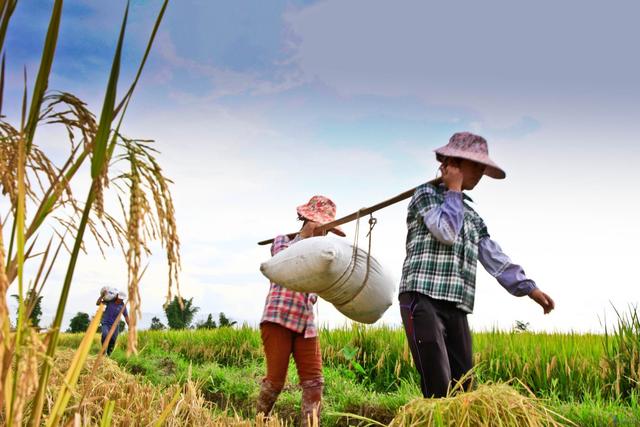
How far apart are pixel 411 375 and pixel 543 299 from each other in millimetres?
2315

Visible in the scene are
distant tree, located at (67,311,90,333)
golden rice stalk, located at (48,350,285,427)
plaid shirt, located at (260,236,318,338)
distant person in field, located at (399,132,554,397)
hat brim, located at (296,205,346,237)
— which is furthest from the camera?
distant tree, located at (67,311,90,333)

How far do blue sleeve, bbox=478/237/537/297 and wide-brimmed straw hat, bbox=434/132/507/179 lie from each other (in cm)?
44

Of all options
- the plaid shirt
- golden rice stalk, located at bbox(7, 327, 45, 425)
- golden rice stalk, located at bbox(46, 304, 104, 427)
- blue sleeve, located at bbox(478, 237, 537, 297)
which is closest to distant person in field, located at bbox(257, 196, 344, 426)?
the plaid shirt

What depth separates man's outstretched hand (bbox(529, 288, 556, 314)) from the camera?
11.5ft

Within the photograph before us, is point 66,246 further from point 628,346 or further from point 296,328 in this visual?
point 628,346

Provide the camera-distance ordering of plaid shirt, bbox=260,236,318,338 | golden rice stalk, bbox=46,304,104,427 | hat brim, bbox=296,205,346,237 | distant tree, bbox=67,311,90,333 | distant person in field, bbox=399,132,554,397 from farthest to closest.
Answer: distant tree, bbox=67,311,90,333 < hat brim, bbox=296,205,346,237 < plaid shirt, bbox=260,236,318,338 < distant person in field, bbox=399,132,554,397 < golden rice stalk, bbox=46,304,104,427

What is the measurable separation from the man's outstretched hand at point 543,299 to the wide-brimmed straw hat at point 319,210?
144 cm

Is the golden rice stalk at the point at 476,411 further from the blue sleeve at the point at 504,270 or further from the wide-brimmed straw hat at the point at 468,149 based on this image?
the wide-brimmed straw hat at the point at 468,149

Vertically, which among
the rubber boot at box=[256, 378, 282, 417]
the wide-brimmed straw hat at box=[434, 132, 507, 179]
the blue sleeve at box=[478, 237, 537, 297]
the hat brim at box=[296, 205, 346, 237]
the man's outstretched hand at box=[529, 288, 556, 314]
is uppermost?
the wide-brimmed straw hat at box=[434, 132, 507, 179]

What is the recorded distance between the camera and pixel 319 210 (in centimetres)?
434

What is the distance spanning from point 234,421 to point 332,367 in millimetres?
3650

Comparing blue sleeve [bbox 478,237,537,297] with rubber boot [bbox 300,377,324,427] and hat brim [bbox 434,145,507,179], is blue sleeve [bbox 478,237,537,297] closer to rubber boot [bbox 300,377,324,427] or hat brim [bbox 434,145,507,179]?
hat brim [bbox 434,145,507,179]

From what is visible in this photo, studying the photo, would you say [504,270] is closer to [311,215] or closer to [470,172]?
[470,172]

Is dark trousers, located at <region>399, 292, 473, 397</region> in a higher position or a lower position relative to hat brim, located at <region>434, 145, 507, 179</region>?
lower
